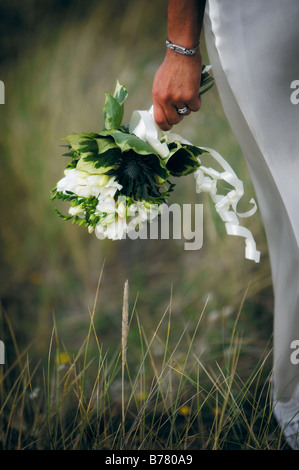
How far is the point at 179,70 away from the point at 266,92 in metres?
0.20

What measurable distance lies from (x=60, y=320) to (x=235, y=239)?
0.79m

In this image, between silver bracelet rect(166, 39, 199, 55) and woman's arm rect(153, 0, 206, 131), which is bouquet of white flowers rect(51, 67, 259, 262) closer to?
woman's arm rect(153, 0, 206, 131)

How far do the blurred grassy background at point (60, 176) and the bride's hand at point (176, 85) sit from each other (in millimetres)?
795

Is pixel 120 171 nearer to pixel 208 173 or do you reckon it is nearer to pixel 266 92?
pixel 208 173

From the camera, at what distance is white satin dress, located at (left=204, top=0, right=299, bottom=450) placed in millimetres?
870

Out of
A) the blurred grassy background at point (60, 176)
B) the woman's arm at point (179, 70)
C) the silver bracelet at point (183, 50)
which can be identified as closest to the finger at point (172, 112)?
the woman's arm at point (179, 70)

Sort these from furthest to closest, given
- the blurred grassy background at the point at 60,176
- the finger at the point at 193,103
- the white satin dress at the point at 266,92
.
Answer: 1. the blurred grassy background at the point at 60,176
2. the finger at the point at 193,103
3. the white satin dress at the point at 266,92

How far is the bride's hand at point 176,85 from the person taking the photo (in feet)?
3.18

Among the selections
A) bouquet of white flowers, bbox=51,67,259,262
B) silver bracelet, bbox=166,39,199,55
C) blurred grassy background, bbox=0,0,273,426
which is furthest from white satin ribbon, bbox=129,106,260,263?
blurred grassy background, bbox=0,0,273,426

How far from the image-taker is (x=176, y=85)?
0.97 metres

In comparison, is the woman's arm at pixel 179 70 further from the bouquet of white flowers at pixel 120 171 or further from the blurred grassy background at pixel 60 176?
the blurred grassy background at pixel 60 176

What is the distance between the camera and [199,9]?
93cm

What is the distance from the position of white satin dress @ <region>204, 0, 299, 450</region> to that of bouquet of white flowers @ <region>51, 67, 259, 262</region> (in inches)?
4.4
